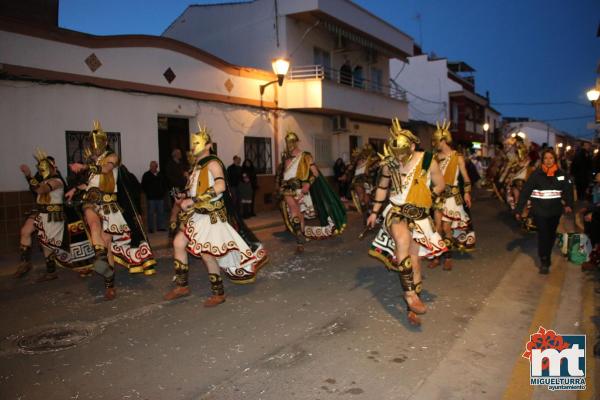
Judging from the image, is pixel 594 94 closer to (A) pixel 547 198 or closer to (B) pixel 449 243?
(A) pixel 547 198

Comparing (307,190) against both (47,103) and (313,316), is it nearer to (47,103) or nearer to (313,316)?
(313,316)

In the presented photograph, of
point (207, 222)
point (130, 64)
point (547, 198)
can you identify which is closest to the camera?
point (207, 222)

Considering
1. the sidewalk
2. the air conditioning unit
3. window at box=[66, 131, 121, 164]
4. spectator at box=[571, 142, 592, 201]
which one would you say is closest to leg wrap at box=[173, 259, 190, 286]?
the sidewalk

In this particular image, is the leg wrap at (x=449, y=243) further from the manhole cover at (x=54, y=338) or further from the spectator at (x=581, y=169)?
the spectator at (x=581, y=169)

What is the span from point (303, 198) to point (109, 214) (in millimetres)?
4134

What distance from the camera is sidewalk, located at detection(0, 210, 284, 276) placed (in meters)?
8.54

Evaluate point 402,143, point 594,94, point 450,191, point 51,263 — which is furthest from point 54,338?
point 594,94

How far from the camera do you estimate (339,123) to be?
20.3 m

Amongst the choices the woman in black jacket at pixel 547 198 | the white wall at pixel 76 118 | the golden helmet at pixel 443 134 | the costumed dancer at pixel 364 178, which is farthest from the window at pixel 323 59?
the woman in black jacket at pixel 547 198

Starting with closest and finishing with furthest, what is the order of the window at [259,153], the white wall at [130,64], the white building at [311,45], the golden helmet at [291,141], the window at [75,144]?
the golden helmet at [291,141] < the white wall at [130,64] < the window at [75,144] < the window at [259,153] < the white building at [311,45]

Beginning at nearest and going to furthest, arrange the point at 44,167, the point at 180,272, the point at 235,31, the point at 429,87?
the point at 180,272 < the point at 44,167 < the point at 235,31 < the point at 429,87

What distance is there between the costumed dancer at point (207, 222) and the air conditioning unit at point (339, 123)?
14717 millimetres

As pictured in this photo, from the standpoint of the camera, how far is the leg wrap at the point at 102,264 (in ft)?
19.9

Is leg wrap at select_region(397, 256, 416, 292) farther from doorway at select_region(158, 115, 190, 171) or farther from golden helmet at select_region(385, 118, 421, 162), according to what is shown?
doorway at select_region(158, 115, 190, 171)
